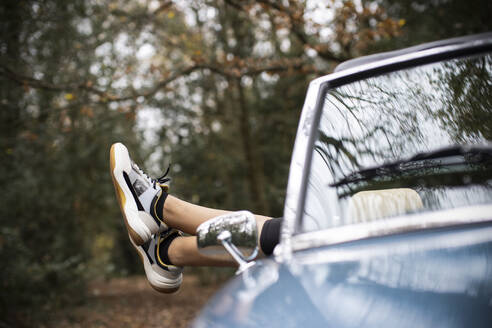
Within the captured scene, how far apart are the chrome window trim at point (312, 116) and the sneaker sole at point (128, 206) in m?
1.06

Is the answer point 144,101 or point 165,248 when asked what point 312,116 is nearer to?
point 165,248

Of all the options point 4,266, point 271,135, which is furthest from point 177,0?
point 4,266

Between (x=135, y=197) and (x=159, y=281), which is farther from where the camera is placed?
(x=135, y=197)

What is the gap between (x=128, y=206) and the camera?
2461mm

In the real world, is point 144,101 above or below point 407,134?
below

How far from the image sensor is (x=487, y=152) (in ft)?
5.58

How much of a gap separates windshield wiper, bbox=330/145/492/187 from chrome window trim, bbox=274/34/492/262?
0.61 feet

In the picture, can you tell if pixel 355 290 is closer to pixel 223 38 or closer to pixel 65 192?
pixel 65 192

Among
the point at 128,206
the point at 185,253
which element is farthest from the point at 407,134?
the point at 128,206

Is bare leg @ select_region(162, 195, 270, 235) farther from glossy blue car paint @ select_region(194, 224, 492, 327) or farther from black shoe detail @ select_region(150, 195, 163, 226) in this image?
glossy blue car paint @ select_region(194, 224, 492, 327)

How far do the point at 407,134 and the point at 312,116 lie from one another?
1.16 feet

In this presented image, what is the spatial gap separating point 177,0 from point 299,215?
606cm

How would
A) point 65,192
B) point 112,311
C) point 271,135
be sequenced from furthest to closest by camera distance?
point 271,135, point 112,311, point 65,192

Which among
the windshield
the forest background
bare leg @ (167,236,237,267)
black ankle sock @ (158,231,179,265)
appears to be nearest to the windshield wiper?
the windshield
